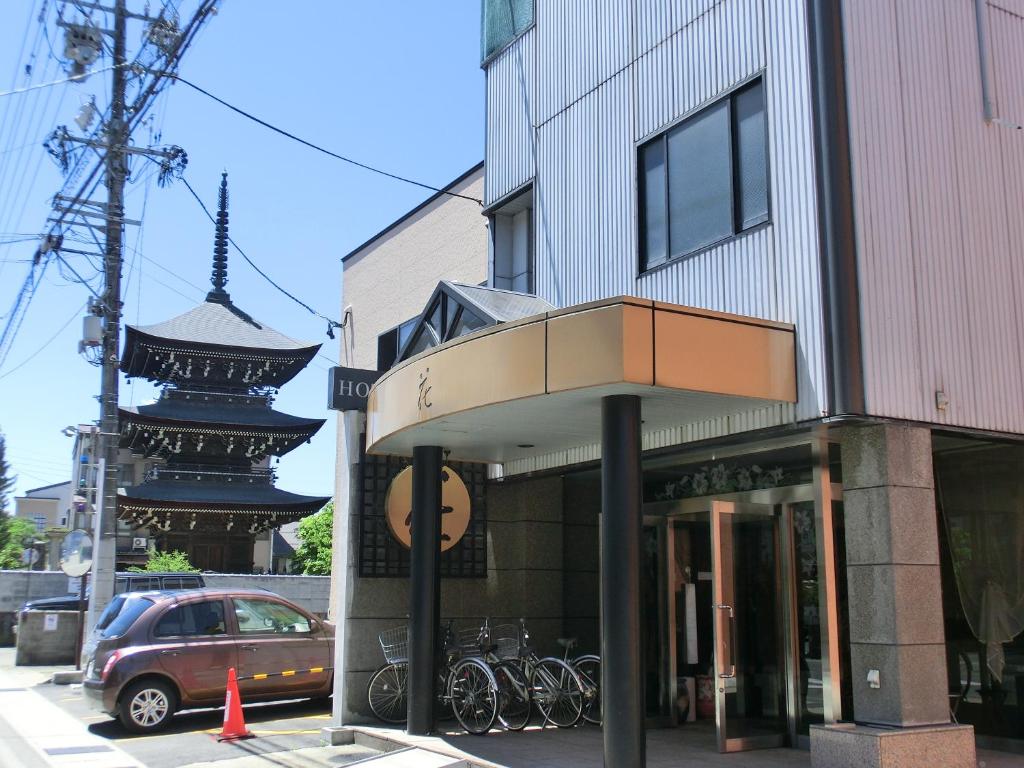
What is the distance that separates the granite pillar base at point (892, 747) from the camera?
7805 mm

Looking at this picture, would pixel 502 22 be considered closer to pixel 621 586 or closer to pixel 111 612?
pixel 621 586

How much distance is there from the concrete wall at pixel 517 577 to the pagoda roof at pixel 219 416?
28734 mm

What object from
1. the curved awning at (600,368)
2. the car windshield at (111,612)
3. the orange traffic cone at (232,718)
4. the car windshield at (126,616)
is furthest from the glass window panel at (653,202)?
the car windshield at (111,612)

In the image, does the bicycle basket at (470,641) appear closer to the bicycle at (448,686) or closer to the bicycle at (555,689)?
the bicycle at (448,686)

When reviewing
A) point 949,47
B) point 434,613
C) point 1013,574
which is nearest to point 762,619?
point 1013,574

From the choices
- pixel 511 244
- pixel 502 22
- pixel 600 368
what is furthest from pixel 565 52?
pixel 600 368

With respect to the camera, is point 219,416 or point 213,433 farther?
point 219,416

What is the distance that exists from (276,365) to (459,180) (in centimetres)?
2544

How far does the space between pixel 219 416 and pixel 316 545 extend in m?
10.2

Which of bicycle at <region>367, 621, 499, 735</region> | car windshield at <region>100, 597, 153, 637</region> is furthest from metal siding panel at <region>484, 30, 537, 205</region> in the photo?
car windshield at <region>100, 597, 153, 637</region>

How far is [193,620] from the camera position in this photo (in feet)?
42.3

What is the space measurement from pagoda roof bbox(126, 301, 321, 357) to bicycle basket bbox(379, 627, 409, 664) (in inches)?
1210

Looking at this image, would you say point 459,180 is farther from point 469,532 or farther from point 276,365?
point 276,365

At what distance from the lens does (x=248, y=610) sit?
1341 cm
